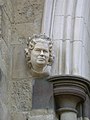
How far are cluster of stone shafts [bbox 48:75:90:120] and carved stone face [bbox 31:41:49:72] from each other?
12 centimetres

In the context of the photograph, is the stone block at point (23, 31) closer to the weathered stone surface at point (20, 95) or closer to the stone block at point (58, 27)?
the stone block at point (58, 27)

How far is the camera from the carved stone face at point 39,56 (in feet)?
12.1

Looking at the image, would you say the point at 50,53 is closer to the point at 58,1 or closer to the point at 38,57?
the point at 38,57

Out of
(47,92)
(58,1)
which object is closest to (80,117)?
(47,92)

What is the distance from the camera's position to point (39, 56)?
12.1 ft

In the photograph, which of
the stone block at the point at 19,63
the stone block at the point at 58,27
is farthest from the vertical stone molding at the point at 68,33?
the stone block at the point at 19,63

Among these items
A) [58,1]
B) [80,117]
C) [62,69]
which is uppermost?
[58,1]

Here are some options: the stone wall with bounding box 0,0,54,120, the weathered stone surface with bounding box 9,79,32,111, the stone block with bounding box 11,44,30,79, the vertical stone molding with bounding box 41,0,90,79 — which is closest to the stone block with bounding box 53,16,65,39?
the vertical stone molding with bounding box 41,0,90,79

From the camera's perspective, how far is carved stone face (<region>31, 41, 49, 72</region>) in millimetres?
3674

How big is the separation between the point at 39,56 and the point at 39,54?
0.01m

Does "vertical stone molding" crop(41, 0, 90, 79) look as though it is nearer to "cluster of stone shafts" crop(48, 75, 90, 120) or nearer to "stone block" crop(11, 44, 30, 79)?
"cluster of stone shafts" crop(48, 75, 90, 120)

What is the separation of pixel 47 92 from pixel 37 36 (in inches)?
16.1

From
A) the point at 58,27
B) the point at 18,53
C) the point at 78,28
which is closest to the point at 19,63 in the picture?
the point at 18,53

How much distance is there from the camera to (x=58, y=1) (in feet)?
13.0
